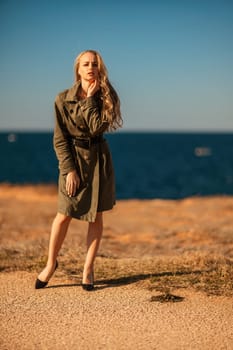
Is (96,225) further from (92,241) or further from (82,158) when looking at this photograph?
(82,158)

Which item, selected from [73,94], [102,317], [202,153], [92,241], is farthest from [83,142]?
[202,153]

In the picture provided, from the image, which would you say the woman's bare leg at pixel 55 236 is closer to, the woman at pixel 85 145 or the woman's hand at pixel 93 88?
the woman at pixel 85 145

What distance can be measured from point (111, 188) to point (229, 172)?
5779 cm

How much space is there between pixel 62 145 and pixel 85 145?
0.19 m

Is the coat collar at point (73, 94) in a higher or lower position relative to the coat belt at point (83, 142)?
→ higher

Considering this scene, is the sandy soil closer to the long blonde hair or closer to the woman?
the woman

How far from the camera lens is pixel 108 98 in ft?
13.6

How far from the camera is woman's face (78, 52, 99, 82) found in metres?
4.14

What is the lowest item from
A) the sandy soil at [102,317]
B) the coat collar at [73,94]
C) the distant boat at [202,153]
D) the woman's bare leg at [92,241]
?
the distant boat at [202,153]

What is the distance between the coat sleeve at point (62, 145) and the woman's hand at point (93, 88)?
0.89 ft

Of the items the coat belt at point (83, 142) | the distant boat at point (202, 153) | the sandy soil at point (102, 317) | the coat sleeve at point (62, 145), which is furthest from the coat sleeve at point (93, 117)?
the distant boat at point (202, 153)

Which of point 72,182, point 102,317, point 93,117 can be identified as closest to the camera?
point 102,317

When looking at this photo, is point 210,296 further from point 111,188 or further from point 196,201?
point 196,201

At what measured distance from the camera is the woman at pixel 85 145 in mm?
4152
